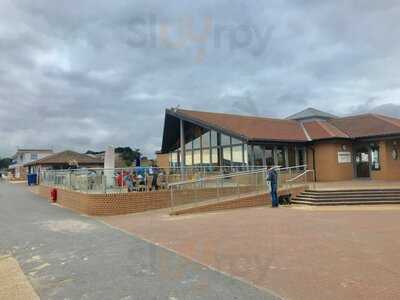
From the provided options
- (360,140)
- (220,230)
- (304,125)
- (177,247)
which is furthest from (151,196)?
(304,125)

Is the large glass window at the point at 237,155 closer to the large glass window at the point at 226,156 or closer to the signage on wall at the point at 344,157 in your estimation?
the large glass window at the point at 226,156

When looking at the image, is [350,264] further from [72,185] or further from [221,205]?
[72,185]

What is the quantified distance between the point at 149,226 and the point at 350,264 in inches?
238

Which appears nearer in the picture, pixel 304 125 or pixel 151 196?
pixel 151 196

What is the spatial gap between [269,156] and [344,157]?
4420 mm

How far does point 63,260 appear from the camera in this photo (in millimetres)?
7180

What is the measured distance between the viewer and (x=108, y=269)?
21.1 feet

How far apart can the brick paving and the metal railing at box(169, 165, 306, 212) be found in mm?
2332

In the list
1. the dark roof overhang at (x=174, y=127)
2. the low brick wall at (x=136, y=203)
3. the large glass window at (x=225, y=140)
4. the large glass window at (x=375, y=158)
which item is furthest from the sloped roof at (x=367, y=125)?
the low brick wall at (x=136, y=203)

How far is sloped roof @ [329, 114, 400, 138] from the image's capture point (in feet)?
69.9

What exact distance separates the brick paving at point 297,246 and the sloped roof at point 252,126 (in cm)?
889

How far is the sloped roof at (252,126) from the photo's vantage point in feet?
71.1

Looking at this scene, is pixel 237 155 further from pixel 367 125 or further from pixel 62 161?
pixel 62 161

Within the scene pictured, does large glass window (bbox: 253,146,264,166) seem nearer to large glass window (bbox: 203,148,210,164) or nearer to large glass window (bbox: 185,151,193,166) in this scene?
large glass window (bbox: 203,148,210,164)
